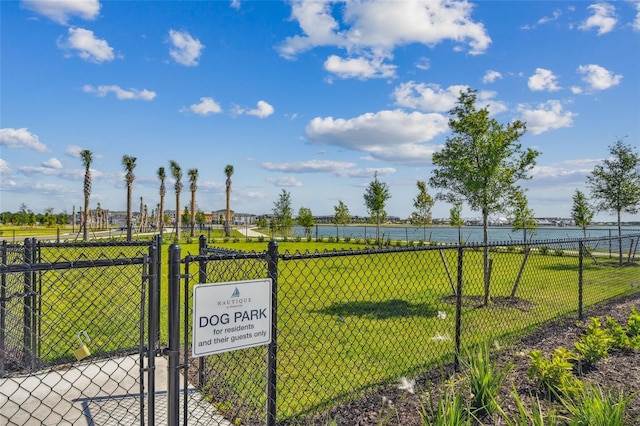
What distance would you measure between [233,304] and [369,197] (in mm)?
29711

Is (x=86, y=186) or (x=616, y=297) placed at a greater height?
(x=86, y=186)

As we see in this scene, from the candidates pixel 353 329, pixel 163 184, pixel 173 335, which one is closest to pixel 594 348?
pixel 353 329

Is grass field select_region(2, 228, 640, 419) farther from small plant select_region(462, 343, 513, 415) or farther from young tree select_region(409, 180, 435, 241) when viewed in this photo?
young tree select_region(409, 180, 435, 241)

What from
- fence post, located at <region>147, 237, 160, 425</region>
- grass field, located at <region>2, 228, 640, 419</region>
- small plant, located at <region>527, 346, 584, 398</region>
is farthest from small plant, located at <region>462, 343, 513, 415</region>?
fence post, located at <region>147, 237, 160, 425</region>

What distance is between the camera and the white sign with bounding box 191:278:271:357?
2191mm

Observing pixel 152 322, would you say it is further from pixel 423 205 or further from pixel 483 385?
pixel 423 205

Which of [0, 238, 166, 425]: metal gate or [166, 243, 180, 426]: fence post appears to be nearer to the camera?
[166, 243, 180, 426]: fence post

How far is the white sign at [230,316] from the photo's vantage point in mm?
2191

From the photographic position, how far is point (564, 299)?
8.49 metres

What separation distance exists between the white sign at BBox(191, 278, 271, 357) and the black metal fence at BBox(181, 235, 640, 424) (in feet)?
0.96

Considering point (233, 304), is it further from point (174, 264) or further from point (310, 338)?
point (310, 338)

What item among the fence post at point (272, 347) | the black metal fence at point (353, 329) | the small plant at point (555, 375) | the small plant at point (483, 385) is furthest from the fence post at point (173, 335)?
the small plant at point (555, 375)

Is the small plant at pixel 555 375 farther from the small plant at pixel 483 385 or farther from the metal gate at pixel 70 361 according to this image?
the metal gate at pixel 70 361

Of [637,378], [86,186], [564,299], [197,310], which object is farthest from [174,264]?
[86,186]
